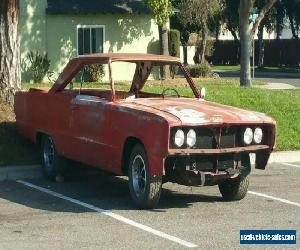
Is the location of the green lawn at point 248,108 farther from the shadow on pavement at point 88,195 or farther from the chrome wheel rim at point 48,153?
the shadow on pavement at point 88,195

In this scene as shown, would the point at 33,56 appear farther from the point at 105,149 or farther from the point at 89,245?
the point at 89,245

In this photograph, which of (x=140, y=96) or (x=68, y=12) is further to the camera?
(x=68, y=12)

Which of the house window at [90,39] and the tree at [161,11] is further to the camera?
the house window at [90,39]

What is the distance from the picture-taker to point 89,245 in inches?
279

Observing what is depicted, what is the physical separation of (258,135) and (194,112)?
0.87m

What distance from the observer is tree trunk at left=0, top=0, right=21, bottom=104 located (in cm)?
1295

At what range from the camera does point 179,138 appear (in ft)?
27.3

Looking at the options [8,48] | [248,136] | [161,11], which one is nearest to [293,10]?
[161,11]

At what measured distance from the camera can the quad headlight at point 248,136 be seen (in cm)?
881

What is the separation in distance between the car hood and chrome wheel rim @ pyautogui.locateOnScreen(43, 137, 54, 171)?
6.69 ft

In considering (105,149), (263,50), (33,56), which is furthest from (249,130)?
(263,50)

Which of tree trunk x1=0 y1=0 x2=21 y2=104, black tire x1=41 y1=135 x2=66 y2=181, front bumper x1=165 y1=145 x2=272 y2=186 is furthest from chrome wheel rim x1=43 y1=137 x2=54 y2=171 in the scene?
front bumper x1=165 y1=145 x2=272 y2=186

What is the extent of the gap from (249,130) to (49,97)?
3.37 m

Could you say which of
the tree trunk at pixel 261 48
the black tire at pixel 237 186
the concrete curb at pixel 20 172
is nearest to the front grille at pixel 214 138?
the black tire at pixel 237 186
